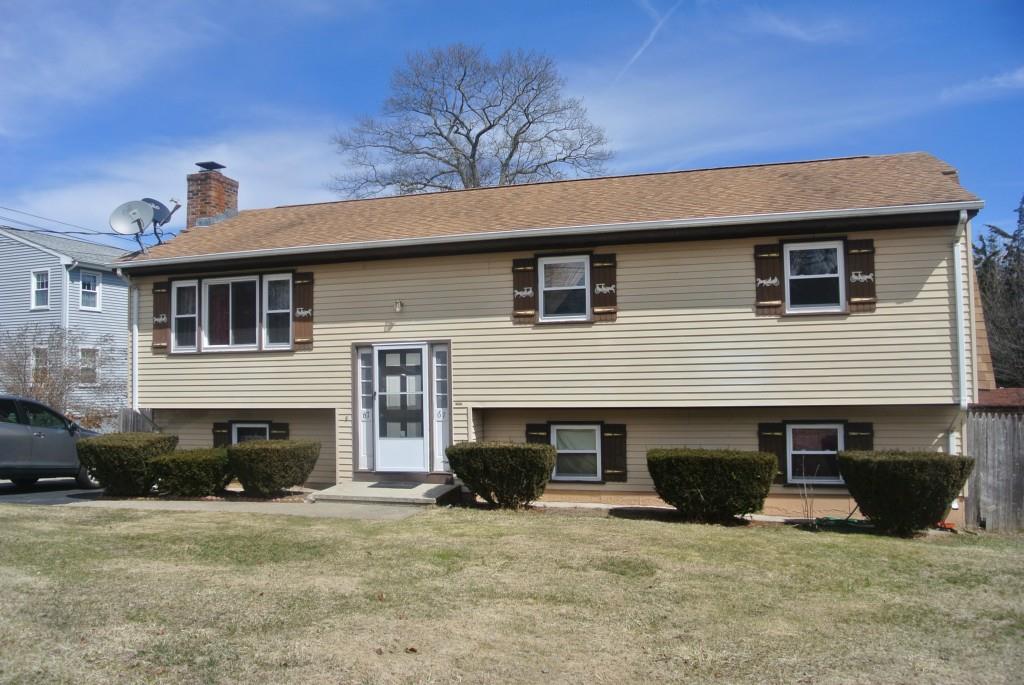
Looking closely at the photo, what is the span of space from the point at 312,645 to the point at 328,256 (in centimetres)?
929

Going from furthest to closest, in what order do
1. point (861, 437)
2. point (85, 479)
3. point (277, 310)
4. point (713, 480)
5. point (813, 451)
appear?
point (277, 310)
point (85, 479)
point (813, 451)
point (861, 437)
point (713, 480)

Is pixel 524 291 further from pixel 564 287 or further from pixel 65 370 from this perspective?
pixel 65 370

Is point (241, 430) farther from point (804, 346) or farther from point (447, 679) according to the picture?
point (447, 679)

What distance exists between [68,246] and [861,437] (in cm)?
2844

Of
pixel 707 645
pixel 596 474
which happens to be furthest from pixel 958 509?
pixel 707 645

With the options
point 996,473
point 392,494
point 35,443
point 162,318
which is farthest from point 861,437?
point 35,443

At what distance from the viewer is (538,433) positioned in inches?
537

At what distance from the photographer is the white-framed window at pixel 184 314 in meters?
15.0

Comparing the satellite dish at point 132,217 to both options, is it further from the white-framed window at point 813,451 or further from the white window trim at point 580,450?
the white-framed window at point 813,451

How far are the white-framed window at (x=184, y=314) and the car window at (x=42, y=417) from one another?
216 cm

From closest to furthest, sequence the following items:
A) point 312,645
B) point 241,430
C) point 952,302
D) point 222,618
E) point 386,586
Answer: point 312,645, point 222,618, point 386,586, point 952,302, point 241,430

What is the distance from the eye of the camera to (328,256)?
13992 millimetres

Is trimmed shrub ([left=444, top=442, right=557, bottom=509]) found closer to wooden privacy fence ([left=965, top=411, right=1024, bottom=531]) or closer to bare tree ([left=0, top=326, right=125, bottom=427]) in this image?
wooden privacy fence ([left=965, top=411, right=1024, bottom=531])

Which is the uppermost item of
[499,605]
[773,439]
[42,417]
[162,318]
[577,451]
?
[162,318]
